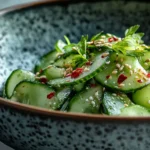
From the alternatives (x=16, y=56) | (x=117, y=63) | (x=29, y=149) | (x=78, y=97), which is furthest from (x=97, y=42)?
(x=29, y=149)

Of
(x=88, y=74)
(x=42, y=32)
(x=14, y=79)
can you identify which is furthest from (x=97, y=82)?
(x=42, y=32)

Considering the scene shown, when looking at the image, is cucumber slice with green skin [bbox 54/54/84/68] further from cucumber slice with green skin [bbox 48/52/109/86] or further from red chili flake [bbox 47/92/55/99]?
red chili flake [bbox 47/92/55/99]

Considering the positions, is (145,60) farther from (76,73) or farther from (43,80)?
(43,80)

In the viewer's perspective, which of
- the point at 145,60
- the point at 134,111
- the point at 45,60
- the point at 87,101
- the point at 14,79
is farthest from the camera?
the point at 45,60

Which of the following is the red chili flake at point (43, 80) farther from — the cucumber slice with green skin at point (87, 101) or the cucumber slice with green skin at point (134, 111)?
the cucumber slice with green skin at point (134, 111)

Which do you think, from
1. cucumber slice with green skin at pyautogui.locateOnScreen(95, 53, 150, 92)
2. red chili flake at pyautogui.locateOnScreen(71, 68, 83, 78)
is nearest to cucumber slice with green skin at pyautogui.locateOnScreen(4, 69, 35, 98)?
red chili flake at pyautogui.locateOnScreen(71, 68, 83, 78)

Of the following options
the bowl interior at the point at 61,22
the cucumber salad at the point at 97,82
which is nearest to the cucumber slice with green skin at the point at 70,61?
the cucumber salad at the point at 97,82

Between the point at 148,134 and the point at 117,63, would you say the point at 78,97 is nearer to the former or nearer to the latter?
the point at 117,63
